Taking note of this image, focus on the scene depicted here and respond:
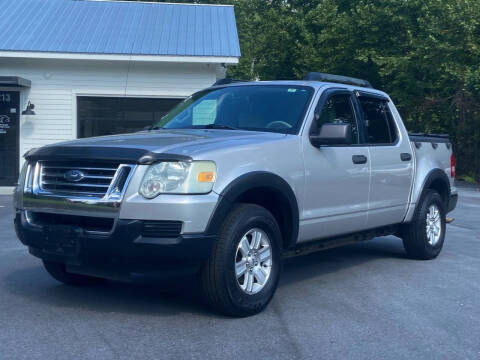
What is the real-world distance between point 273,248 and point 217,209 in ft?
2.77

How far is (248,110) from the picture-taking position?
6.43m

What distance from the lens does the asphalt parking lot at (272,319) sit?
14.9ft

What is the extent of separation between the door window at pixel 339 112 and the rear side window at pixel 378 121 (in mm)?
262

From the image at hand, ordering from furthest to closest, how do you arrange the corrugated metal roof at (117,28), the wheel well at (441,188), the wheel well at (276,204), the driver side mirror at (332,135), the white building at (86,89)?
1. the white building at (86,89)
2. the corrugated metal roof at (117,28)
3. the wheel well at (441,188)
4. the driver side mirror at (332,135)
5. the wheel well at (276,204)

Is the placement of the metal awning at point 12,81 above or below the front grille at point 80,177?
above

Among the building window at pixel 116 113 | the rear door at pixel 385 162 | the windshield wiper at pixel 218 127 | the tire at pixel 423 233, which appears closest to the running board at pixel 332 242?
the rear door at pixel 385 162

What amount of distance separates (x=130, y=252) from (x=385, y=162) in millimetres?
3364

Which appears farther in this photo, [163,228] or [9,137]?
[9,137]

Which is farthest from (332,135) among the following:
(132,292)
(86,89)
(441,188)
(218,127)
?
(86,89)

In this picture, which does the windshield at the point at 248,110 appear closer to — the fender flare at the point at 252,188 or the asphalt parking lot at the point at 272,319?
the fender flare at the point at 252,188

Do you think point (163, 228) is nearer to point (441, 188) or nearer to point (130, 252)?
point (130, 252)

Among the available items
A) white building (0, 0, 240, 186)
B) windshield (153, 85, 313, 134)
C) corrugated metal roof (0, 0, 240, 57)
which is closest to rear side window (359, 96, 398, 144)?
windshield (153, 85, 313, 134)

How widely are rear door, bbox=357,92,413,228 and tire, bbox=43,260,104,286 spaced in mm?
2860

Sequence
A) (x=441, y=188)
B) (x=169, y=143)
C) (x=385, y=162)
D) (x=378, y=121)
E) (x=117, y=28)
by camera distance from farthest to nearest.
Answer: (x=117, y=28) → (x=441, y=188) → (x=378, y=121) → (x=385, y=162) → (x=169, y=143)
